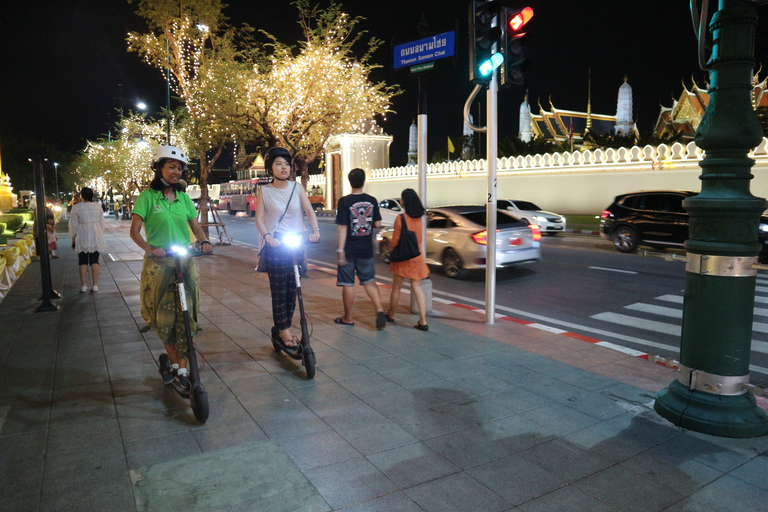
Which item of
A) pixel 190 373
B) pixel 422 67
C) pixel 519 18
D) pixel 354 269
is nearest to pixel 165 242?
pixel 190 373

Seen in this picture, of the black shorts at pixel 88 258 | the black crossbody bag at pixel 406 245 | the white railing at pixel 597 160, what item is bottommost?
the black shorts at pixel 88 258

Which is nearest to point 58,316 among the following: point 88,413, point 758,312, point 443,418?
point 88,413

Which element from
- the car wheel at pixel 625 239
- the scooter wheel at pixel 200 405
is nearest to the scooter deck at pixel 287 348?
the scooter wheel at pixel 200 405

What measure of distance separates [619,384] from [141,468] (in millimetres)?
3927

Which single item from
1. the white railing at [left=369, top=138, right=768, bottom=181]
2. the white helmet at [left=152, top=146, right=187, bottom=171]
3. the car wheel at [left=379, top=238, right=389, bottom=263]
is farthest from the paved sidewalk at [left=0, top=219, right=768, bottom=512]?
the white railing at [left=369, top=138, right=768, bottom=181]

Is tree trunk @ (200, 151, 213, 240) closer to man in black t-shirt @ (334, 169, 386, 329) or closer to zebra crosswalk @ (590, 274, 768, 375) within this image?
man in black t-shirt @ (334, 169, 386, 329)

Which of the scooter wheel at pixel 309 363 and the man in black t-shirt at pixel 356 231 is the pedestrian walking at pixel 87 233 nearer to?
the man in black t-shirt at pixel 356 231

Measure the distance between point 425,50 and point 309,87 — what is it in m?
6.80

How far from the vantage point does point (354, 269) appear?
21.5 feet

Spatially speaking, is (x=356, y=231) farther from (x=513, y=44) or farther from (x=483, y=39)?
(x=513, y=44)

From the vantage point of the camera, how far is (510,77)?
649 cm

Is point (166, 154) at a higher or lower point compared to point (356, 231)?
higher

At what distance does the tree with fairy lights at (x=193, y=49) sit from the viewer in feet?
52.2

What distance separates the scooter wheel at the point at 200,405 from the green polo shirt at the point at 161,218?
1.22 meters
